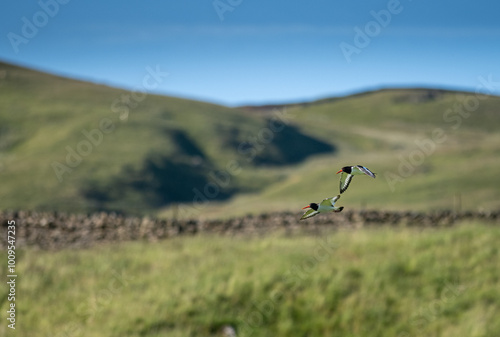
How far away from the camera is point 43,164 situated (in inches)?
2338

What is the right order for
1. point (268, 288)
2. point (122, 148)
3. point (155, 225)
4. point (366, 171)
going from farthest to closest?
1. point (122, 148)
2. point (155, 225)
3. point (268, 288)
4. point (366, 171)

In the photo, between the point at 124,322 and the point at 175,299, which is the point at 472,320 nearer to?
the point at 175,299

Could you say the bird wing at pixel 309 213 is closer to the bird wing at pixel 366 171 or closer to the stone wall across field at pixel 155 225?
the bird wing at pixel 366 171

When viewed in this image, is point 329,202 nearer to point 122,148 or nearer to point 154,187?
point 154,187

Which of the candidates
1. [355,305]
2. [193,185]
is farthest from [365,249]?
[193,185]

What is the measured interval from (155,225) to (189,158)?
174ft

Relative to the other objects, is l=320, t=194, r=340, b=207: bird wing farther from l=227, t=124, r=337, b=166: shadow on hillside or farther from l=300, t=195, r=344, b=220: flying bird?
l=227, t=124, r=337, b=166: shadow on hillside

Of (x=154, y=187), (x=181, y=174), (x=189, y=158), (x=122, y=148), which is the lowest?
Answer: (x=154, y=187)

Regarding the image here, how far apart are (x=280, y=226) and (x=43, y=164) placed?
44339mm

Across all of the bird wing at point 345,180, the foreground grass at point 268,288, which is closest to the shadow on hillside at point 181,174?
the foreground grass at point 268,288

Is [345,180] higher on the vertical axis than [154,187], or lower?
higher

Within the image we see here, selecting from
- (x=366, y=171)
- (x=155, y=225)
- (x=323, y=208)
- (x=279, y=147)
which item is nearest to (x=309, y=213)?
(x=323, y=208)

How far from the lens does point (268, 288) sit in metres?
15.2

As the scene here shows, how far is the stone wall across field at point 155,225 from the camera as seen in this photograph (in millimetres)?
19297
